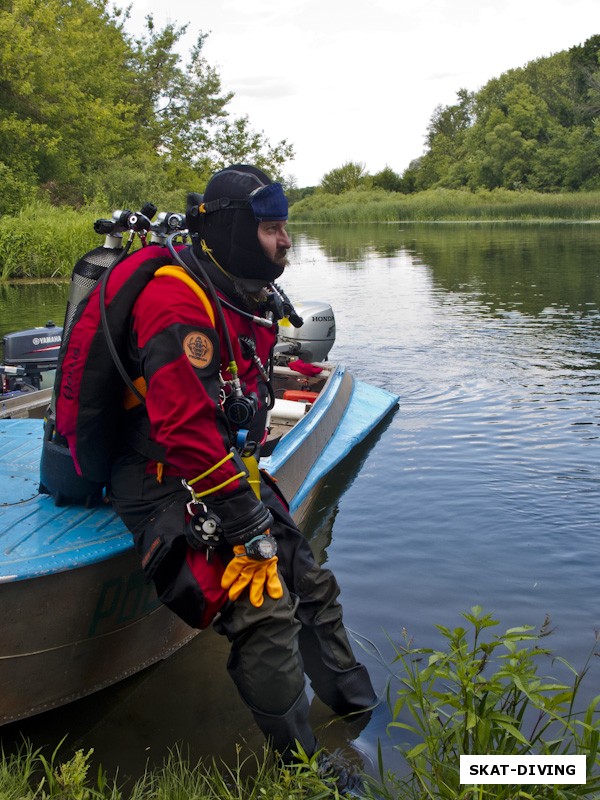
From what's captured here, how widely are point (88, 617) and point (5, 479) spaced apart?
39.4 inches

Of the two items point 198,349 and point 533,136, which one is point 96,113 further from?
point 533,136

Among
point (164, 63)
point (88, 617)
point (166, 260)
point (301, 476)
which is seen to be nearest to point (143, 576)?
point (88, 617)

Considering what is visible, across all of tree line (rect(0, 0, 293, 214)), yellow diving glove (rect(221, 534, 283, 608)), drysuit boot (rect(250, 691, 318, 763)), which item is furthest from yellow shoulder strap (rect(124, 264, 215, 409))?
tree line (rect(0, 0, 293, 214))

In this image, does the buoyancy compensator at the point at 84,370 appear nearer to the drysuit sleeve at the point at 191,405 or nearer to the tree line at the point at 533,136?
the drysuit sleeve at the point at 191,405

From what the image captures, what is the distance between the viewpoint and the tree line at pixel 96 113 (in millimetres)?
28016

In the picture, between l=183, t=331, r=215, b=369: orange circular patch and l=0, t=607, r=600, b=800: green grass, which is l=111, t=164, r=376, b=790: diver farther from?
l=0, t=607, r=600, b=800: green grass

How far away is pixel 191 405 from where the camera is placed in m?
3.16

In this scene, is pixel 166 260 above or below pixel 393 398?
above

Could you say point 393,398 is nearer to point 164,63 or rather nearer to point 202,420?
point 202,420

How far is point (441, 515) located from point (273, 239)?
11.8 feet

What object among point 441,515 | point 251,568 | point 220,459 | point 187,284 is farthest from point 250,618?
point 441,515

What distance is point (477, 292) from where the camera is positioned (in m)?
18.7

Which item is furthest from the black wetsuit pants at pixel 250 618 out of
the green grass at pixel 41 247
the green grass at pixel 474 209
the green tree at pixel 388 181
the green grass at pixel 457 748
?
the green tree at pixel 388 181

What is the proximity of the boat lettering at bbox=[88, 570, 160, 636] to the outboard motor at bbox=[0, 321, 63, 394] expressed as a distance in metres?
3.74
